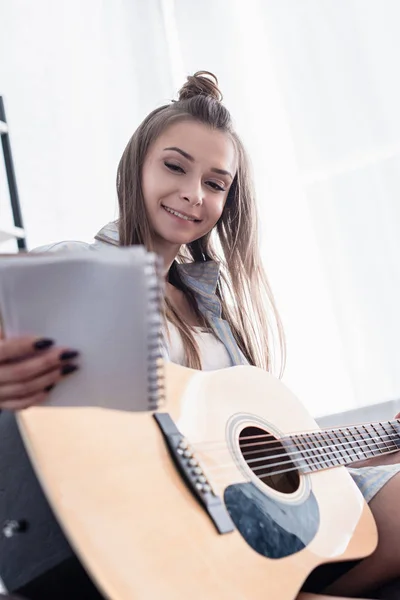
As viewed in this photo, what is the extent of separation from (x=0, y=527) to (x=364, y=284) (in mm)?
1411

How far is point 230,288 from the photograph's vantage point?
4.65 feet

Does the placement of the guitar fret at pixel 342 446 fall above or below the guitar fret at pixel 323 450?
below

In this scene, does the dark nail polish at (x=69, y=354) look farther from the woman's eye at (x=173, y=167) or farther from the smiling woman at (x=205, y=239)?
the woman's eye at (x=173, y=167)

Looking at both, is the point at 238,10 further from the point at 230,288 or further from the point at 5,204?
the point at 230,288

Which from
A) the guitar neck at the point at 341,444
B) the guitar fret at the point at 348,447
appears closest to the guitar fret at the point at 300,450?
the guitar neck at the point at 341,444

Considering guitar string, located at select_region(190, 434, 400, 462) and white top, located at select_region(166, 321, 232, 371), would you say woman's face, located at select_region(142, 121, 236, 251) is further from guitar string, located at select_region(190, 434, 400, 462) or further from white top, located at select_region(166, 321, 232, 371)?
guitar string, located at select_region(190, 434, 400, 462)

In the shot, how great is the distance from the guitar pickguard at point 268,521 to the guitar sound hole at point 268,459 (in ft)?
0.18

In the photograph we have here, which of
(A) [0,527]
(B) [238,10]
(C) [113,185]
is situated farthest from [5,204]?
(A) [0,527]

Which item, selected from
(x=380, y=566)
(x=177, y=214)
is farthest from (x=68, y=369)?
(x=177, y=214)

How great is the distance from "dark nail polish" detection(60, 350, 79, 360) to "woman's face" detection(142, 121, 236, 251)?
0.68 metres

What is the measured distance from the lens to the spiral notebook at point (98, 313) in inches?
19.8

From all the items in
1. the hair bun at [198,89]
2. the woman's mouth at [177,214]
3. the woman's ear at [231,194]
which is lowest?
the woman's mouth at [177,214]

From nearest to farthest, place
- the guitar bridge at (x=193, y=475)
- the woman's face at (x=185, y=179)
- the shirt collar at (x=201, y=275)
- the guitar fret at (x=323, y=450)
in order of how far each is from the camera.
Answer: the guitar bridge at (x=193, y=475) < the guitar fret at (x=323, y=450) < the woman's face at (x=185, y=179) < the shirt collar at (x=201, y=275)

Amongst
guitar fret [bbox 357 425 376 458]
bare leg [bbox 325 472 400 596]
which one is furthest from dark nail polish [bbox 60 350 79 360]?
guitar fret [bbox 357 425 376 458]
